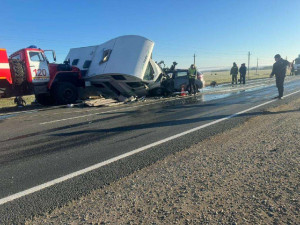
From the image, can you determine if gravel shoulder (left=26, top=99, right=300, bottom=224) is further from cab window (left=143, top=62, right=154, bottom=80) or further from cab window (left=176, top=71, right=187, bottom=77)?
cab window (left=176, top=71, right=187, bottom=77)

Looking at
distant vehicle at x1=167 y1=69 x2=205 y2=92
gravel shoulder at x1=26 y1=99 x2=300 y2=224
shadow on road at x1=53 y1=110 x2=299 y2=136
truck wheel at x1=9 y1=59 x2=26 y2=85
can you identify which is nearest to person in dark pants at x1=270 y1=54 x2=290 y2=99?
shadow on road at x1=53 y1=110 x2=299 y2=136

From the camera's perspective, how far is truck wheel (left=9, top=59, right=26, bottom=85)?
9.86 metres

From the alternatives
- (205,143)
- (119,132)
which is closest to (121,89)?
(119,132)

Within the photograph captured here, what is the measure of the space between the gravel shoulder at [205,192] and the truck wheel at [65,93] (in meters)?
8.75

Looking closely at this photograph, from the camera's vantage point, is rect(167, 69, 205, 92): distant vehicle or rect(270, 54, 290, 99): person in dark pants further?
rect(167, 69, 205, 92): distant vehicle

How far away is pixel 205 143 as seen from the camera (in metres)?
4.17

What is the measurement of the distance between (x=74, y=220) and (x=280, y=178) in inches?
93.5

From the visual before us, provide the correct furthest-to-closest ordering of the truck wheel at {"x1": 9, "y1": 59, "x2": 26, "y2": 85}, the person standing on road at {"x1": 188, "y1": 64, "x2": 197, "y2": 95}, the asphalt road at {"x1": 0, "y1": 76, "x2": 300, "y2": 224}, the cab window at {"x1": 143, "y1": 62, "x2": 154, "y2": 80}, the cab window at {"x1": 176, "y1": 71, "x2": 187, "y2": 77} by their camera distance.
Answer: the cab window at {"x1": 176, "y1": 71, "x2": 187, "y2": 77}, the person standing on road at {"x1": 188, "y1": 64, "x2": 197, "y2": 95}, the cab window at {"x1": 143, "y1": 62, "x2": 154, "y2": 80}, the truck wheel at {"x1": 9, "y1": 59, "x2": 26, "y2": 85}, the asphalt road at {"x1": 0, "y1": 76, "x2": 300, "y2": 224}

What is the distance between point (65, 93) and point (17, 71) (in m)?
2.25

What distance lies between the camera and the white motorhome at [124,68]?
11.0m

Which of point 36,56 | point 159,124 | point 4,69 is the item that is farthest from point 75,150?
point 36,56

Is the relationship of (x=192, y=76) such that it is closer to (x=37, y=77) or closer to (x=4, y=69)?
(x=37, y=77)

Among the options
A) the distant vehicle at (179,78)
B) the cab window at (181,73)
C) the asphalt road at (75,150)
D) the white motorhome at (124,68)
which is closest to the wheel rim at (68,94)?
the white motorhome at (124,68)

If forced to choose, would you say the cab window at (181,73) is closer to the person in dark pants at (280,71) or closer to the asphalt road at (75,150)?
the person in dark pants at (280,71)
